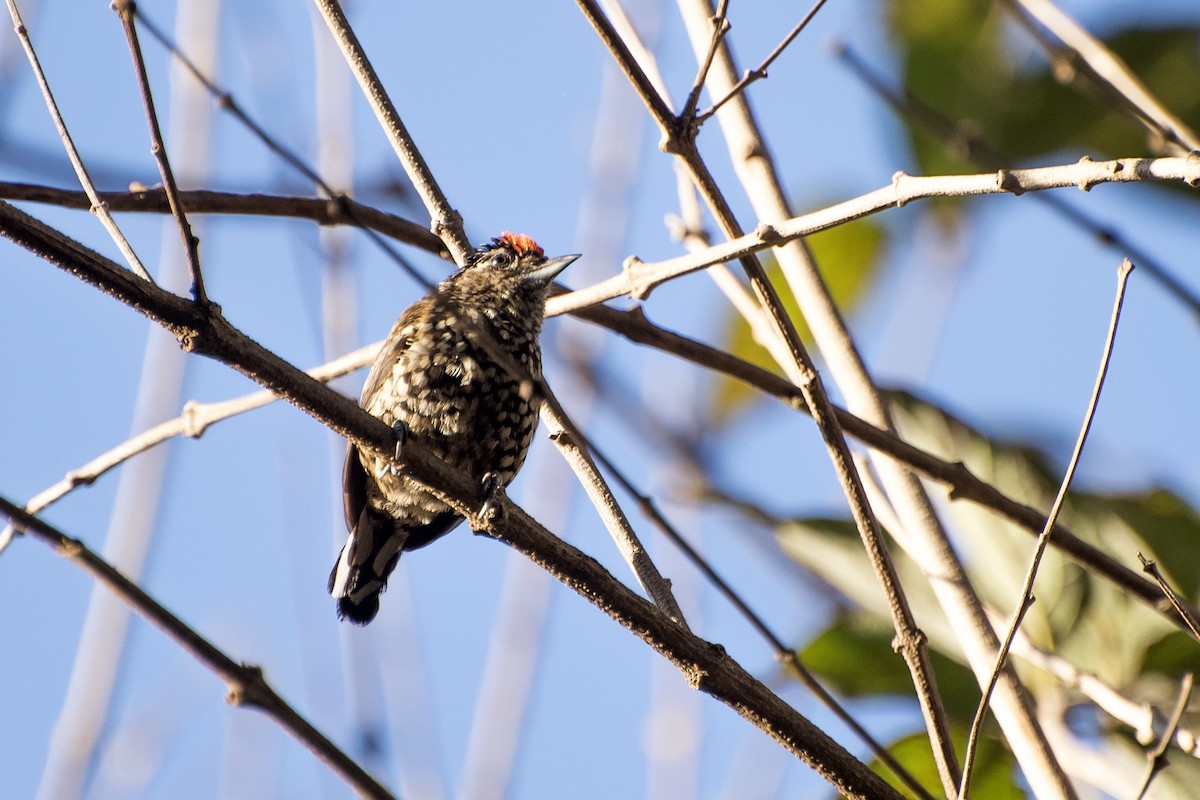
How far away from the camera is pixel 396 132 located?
10.2 ft

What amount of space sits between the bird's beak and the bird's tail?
104cm

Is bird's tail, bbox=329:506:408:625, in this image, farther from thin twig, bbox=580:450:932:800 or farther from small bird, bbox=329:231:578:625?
thin twig, bbox=580:450:932:800

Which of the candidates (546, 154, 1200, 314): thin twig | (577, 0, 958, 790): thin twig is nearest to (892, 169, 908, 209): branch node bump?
(546, 154, 1200, 314): thin twig

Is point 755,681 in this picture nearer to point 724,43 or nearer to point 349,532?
point 724,43

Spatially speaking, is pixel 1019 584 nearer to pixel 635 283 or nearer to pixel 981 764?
pixel 981 764

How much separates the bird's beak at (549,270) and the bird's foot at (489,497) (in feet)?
6.84

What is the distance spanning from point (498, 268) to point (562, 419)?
7.95 ft

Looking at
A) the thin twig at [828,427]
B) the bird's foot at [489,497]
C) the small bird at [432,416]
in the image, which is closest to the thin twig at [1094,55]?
the thin twig at [828,427]

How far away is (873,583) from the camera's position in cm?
357

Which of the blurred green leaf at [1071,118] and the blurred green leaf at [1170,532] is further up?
the blurred green leaf at [1071,118]

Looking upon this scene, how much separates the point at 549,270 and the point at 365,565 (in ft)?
4.09

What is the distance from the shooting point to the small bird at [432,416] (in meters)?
4.22

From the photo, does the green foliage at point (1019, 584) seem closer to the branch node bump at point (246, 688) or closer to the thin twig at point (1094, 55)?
the thin twig at point (1094, 55)

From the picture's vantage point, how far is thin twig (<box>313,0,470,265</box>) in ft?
10.1
